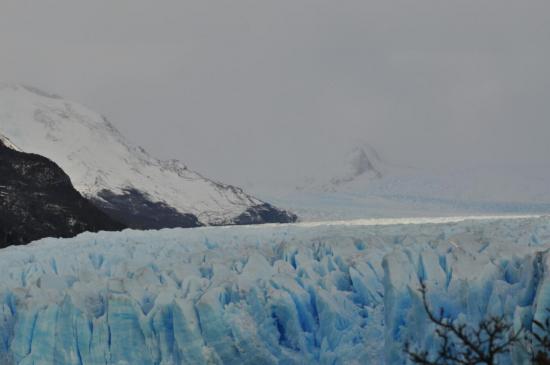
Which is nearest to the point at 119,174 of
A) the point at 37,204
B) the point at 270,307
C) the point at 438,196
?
the point at 37,204

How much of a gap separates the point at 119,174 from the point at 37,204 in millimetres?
24233

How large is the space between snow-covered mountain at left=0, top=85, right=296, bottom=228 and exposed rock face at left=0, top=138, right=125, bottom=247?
13.1m

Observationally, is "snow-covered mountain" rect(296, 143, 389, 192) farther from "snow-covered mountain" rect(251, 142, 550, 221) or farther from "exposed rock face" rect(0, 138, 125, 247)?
"exposed rock face" rect(0, 138, 125, 247)

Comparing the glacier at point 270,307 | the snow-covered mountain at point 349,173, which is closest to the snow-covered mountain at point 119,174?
the snow-covered mountain at point 349,173

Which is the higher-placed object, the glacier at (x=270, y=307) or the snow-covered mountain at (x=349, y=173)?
the snow-covered mountain at (x=349, y=173)

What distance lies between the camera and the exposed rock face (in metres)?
32.7

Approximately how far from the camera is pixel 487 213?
139 feet

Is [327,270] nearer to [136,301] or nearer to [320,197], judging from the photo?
[136,301]

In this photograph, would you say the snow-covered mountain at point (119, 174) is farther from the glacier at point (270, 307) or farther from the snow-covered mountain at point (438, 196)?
the glacier at point (270, 307)

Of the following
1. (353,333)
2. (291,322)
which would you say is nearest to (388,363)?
(353,333)

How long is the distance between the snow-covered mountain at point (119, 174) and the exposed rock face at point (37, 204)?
1305cm

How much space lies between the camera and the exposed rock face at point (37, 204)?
3272 centimetres

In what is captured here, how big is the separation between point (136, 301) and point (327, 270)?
2699 mm

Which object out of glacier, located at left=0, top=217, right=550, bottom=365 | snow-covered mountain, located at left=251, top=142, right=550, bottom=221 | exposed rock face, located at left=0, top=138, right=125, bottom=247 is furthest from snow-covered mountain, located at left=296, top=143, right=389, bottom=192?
glacier, located at left=0, top=217, right=550, bottom=365
